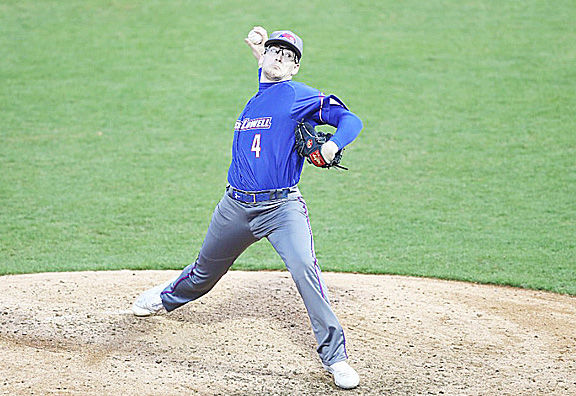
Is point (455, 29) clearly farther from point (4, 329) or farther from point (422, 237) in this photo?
point (4, 329)

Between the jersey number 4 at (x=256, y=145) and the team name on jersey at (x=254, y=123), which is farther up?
the team name on jersey at (x=254, y=123)

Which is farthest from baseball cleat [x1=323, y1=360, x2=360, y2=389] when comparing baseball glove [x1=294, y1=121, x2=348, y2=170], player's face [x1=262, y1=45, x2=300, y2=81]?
player's face [x1=262, y1=45, x2=300, y2=81]

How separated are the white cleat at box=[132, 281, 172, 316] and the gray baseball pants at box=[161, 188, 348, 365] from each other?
398 millimetres

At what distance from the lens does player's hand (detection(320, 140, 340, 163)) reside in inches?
168

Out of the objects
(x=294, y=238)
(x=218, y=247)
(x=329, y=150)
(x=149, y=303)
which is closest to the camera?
(x=329, y=150)

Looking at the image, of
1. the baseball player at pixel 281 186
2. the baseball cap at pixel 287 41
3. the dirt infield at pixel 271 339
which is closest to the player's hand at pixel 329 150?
the baseball player at pixel 281 186

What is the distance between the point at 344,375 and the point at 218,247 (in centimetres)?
109

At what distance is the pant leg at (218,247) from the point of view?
184 inches

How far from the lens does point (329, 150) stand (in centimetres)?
426

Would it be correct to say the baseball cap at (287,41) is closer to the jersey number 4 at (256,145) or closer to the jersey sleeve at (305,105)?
the jersey sleeve at (305,105)

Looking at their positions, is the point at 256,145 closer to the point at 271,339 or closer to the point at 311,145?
the point at 311,145

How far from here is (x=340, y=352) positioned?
445 cm

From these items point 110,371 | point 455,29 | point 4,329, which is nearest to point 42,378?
point 110,371

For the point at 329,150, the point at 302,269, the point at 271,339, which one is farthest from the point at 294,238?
the point at 271,339
